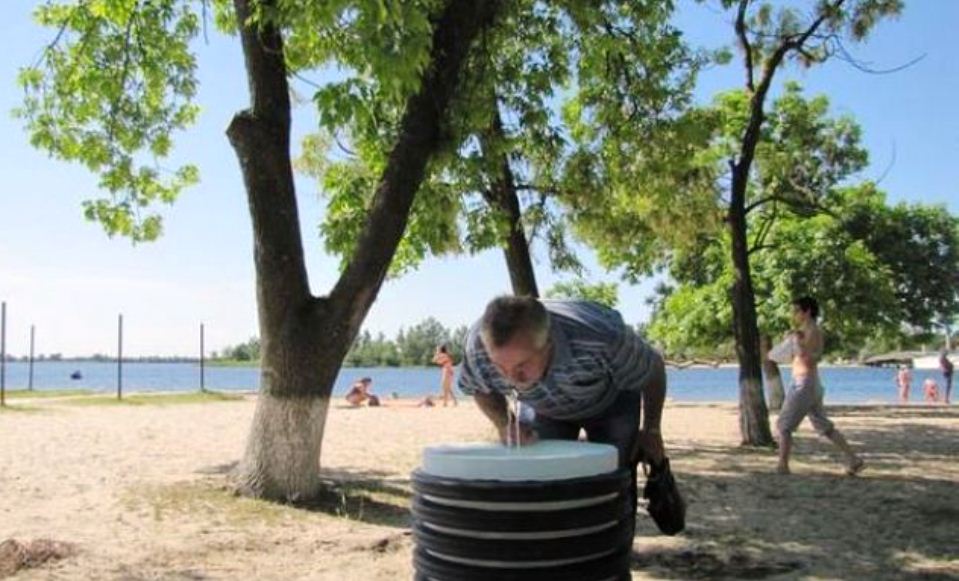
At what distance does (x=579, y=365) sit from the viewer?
13.0ft

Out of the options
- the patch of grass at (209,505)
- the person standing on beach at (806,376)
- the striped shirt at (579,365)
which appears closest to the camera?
the striped shirt at (579,365)

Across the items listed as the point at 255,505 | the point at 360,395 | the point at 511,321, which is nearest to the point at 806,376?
the point at 255,505

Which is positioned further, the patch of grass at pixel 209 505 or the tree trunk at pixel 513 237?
the tree trunk at pixel 513 237

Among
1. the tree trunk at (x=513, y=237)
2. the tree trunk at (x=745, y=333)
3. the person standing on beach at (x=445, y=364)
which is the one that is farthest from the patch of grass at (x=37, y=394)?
the tree trunk at (x=745, y=333)

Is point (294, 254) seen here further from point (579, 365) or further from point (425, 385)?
point (425, 385)

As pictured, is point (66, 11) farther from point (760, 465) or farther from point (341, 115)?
point (760, 465)

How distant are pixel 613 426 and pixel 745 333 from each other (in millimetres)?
11155

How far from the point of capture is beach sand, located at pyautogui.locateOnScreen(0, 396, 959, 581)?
673cm

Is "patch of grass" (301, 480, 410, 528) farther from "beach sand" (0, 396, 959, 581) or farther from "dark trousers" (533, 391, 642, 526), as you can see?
"dark trousers" (533, 391, 642, 526)

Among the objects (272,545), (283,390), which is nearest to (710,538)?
(272,545)

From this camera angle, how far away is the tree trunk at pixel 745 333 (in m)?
14.9

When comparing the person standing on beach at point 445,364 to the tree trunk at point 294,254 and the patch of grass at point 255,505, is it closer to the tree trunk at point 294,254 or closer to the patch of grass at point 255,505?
the patch of grass at point 255,505

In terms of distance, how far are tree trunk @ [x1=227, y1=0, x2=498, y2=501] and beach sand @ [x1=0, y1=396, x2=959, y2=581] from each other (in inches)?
20.9

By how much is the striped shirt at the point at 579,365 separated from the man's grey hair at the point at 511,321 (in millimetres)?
247
